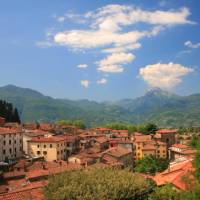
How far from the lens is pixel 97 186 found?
951 inches

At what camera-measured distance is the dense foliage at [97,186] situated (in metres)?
23.6

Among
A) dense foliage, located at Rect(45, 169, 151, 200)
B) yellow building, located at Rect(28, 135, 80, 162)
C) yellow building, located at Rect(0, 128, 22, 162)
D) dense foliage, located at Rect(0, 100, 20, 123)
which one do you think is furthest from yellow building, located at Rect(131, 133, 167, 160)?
dense foliage, located at Rect(45, 169, 151, 200)

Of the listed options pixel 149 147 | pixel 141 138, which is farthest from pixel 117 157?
pixel 141 138

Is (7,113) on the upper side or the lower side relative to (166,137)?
upper

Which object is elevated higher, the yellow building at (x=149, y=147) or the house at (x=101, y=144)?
the house at (x=101, y=144)

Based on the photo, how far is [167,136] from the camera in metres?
117

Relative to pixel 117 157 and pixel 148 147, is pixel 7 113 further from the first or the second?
pixel 117 157

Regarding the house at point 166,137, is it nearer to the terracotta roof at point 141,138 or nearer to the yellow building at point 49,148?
the terracotta roof at point 141,138

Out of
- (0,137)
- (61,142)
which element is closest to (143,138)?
(61,142)

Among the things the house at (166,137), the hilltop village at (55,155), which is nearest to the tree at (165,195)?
the hilltop village at (55,155)

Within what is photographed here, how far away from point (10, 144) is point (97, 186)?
51.8 metres

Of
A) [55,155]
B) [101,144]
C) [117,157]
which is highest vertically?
[101,144]

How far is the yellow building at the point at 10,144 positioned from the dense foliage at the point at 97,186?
46.2m

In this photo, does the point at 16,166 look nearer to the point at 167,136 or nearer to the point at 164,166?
the point at 164,166
